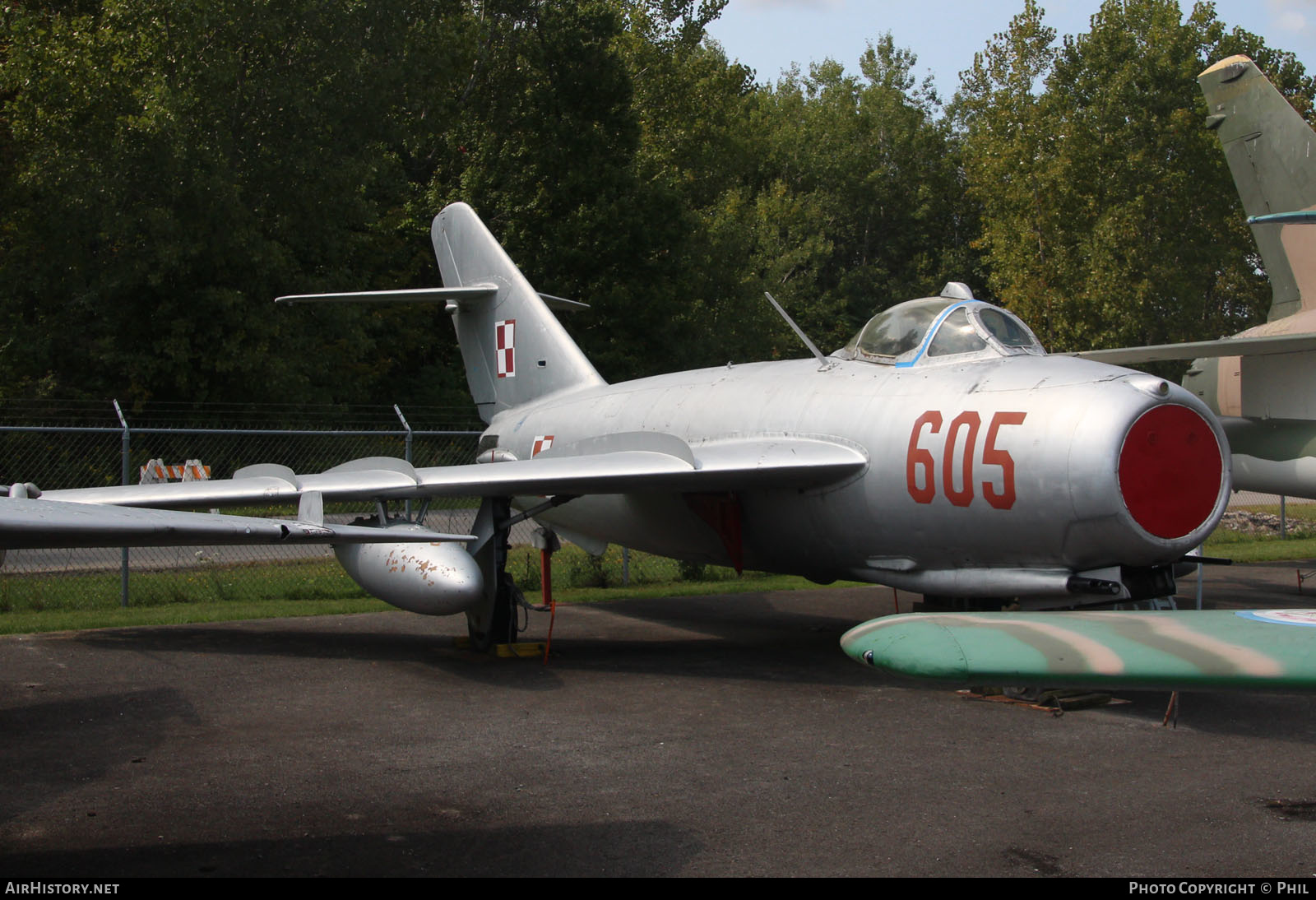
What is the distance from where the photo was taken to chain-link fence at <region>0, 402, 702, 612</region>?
1341cm

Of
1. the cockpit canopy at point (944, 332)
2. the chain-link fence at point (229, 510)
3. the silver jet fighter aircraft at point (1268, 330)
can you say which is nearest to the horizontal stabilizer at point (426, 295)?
the chain-link fence at point (229, 510)

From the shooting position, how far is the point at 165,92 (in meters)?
22.5

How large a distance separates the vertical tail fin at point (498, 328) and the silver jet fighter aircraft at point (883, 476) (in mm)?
1158

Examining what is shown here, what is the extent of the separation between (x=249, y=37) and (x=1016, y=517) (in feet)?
74.8

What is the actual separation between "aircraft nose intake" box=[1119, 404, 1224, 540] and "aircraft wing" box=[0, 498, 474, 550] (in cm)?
510

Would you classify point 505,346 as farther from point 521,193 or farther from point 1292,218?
point 521,193

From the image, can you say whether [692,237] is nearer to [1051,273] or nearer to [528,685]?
[1051,273]

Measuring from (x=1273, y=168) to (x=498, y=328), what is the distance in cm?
947

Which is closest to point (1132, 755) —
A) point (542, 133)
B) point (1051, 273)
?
point (542, 133)

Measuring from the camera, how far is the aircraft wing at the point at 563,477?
27.9ft

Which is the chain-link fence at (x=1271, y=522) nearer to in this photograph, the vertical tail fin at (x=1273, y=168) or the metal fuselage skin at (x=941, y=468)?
the vertical tail fin at (x=1273, y=168)

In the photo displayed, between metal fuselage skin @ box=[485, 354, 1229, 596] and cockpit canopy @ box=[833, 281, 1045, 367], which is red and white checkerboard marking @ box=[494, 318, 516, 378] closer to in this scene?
metal fuselage skin @ box=[485, 354, 1229, 596]

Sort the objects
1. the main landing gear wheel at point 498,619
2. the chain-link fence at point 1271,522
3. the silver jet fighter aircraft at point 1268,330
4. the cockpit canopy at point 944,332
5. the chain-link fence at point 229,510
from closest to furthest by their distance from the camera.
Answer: the cockpit canopy at point 944,332 → the main landing gear wheel at point 498,619 → the silver jet fighter aircraft at point 1268,330 → the chain-link fence at point 229,510 → the chain-link fence at point 1271,522

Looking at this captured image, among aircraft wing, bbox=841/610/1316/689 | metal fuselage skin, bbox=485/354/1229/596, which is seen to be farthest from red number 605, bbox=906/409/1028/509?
aircraft wing, bbox=841/610/1316/689
